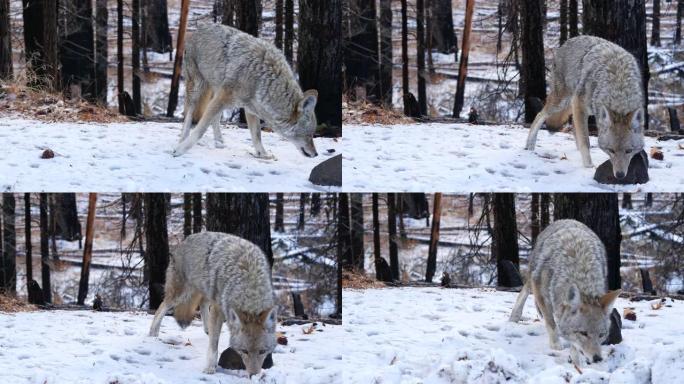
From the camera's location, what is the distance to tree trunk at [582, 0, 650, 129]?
981 centimetres

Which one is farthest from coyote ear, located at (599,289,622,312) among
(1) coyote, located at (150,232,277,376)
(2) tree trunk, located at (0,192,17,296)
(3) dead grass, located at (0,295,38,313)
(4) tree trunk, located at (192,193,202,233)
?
(2) tree trunk, located at (0,192,17,296)

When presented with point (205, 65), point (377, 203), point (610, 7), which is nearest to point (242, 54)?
point (205, 65)

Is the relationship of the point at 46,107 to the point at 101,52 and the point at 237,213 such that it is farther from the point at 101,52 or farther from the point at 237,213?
the point at 237,213

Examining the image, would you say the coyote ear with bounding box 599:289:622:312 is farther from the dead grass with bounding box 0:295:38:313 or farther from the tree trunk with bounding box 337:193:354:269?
the dead grass with bounding box 0:295:38:313

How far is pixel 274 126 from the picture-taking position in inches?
375

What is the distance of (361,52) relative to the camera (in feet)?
35.3

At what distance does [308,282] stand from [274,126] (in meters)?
2.25

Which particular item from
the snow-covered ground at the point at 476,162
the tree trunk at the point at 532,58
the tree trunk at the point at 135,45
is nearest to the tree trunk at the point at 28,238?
the tree trunk at the point at 135,45

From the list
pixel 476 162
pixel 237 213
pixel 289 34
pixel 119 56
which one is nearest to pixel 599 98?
pixel 476 162

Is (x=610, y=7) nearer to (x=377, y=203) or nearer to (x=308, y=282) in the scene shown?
(x=377, y=203)

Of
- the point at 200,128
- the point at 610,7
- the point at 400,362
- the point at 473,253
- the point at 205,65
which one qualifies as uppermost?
the point at 610,7

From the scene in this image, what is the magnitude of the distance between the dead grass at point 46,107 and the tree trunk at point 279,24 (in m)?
2.10

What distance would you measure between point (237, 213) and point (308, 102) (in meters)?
1.44

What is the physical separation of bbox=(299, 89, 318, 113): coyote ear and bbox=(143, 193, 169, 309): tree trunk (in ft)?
7.23
